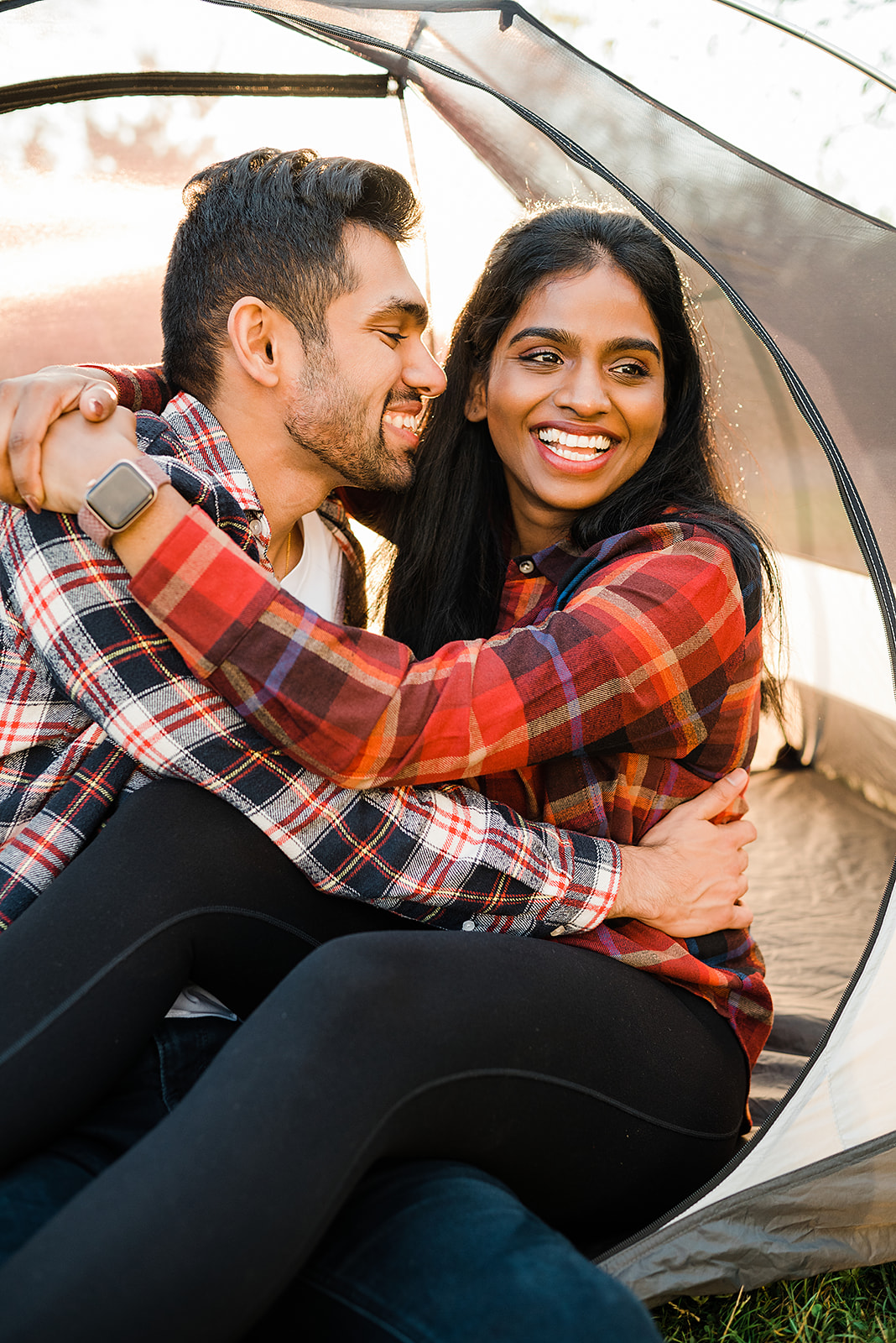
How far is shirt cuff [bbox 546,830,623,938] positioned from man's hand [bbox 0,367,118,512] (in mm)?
783

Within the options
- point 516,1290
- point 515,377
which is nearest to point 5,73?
point 515,377

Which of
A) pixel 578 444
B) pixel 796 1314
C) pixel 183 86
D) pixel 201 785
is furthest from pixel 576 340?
pixel 796 1314

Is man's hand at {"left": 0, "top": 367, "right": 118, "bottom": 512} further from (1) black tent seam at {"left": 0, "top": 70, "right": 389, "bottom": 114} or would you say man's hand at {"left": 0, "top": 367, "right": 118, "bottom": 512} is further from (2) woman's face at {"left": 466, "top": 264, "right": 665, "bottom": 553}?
(1) black tent seam at {"left": 0, "top": 70, "right": 389, "bottom": 114}

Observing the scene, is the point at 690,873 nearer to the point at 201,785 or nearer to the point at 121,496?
the point at 201,785

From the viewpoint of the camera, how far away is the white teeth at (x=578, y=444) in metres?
1.75

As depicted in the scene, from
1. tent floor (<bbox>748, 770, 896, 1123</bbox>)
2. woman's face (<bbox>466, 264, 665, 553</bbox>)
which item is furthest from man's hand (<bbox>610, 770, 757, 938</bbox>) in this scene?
tent floor (<bbox>748, 770, 896, 1123</bbox>)

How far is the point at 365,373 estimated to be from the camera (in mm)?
1701

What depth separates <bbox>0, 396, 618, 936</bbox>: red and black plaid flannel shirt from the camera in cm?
128

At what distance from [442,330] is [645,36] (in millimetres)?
1126

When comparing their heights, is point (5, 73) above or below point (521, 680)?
above

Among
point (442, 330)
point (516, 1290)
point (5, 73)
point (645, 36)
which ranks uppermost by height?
point (645, 36)

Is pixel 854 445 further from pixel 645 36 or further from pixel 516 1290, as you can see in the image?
pixel 516 1290

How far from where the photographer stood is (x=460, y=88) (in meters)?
2.05

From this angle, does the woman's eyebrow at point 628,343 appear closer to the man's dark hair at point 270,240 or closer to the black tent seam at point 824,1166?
the man's dark hair at point 270,240
